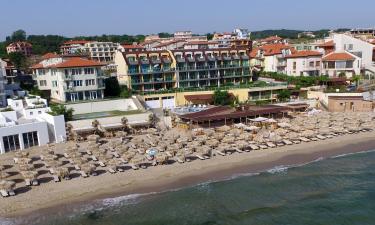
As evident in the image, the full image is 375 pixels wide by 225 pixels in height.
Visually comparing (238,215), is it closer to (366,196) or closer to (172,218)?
(172,218)

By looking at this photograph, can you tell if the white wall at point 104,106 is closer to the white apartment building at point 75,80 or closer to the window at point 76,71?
the white apartment building at point 75,80

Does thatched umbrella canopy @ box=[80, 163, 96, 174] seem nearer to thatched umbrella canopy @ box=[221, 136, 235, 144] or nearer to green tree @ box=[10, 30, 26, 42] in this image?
thatched umbrella canopy @ box=[221, 136, 235, 144]

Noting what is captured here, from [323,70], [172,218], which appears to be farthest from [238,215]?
[323,70]

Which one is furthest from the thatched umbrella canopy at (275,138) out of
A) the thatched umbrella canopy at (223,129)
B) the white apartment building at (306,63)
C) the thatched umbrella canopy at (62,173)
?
the white apartment building at (306,63)

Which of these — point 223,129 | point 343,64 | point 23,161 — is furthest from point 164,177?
point 343,64

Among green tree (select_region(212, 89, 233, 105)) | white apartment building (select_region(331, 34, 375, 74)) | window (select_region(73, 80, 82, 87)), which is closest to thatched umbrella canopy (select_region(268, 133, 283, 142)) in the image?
green tree (select_region(212, 89, 233, 105))
